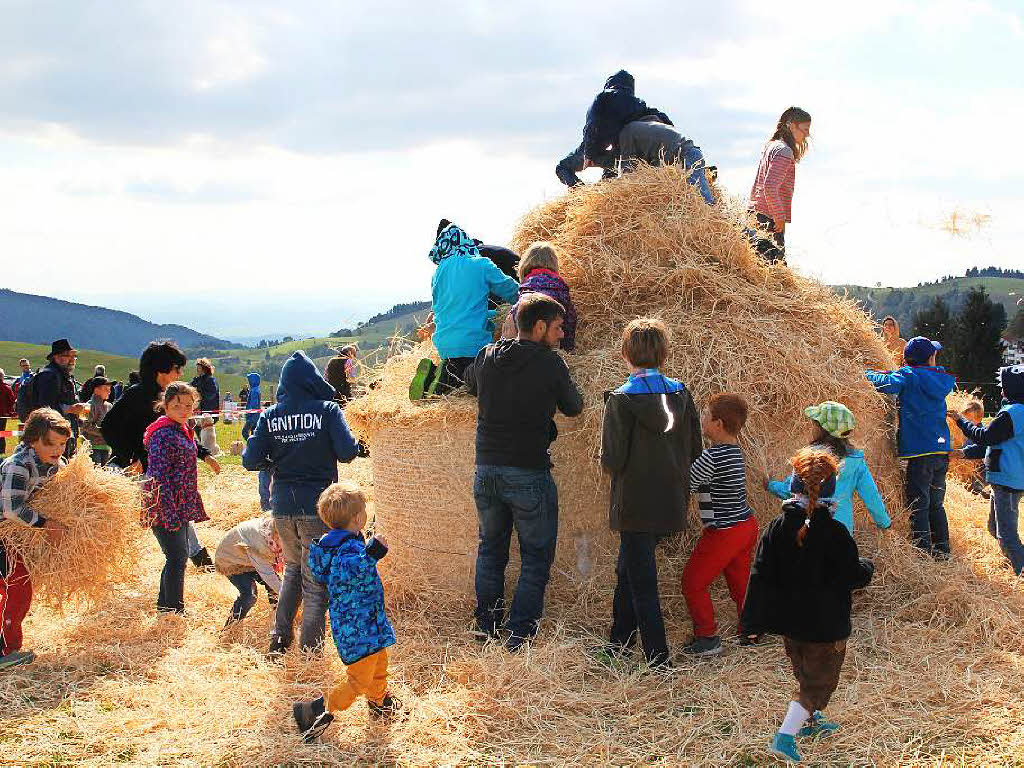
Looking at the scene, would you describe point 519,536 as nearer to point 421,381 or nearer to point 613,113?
point 421,381

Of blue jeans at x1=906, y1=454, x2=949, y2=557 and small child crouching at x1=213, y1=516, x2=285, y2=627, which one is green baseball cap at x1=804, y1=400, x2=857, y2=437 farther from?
small child crouching at x1=213, y1=516, x2=285, y2=627

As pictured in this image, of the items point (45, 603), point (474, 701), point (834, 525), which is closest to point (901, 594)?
point (834, 525)

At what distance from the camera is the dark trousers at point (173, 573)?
241 inches

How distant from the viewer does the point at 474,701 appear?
14.4 ft

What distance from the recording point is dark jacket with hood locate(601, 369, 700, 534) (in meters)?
4.64

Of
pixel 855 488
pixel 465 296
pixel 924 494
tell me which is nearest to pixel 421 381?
pixel 465 296

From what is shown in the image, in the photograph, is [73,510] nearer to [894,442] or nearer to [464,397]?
[464,397]

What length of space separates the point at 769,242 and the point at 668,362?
7.08 feet

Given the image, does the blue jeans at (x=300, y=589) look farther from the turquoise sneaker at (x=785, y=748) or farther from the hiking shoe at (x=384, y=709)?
the turquoise sneaker at (x=785, y=748)

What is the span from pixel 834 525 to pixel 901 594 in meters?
2.24

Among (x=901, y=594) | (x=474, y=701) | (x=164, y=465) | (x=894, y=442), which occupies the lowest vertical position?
(x=474, y=701)

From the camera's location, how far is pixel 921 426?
6.50 metres

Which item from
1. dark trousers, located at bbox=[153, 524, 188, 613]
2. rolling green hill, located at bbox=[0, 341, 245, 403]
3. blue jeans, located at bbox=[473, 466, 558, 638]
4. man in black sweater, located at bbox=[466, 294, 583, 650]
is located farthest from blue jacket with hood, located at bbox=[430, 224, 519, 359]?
rolling green hill, located at bbox=[0, 341, 245, 403]

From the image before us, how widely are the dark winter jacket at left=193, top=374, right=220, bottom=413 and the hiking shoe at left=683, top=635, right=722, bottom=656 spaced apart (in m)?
10.9
